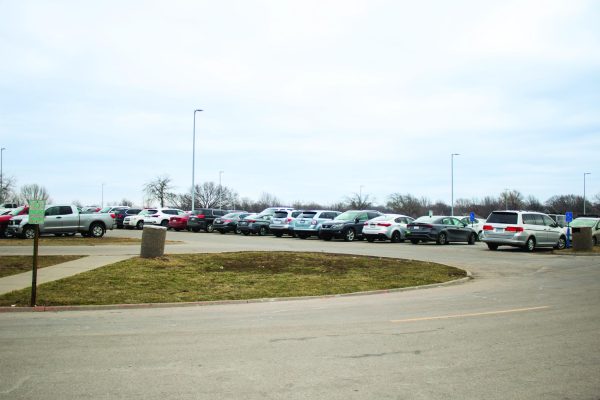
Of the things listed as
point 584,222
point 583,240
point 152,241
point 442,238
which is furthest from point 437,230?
point 152,241

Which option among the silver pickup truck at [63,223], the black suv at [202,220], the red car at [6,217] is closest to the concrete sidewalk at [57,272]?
the silver pickup truck at [63,223]

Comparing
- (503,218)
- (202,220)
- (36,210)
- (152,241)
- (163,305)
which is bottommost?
(163,305)

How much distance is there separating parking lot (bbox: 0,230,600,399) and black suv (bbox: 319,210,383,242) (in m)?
19.9

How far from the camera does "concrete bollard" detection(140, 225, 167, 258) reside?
17.0m

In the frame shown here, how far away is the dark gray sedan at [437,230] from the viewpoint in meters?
29.7

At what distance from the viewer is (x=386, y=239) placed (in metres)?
32.3

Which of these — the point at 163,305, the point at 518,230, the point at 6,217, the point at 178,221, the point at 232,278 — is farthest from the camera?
the point at 178,221

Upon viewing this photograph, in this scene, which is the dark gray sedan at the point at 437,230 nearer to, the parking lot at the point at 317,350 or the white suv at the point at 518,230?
the white suv at the point at 518,230

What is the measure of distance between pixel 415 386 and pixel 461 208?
386 feet

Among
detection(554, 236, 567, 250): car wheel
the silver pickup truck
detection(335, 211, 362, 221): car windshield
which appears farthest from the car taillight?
the silver pickup truck

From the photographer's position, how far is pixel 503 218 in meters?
26.0

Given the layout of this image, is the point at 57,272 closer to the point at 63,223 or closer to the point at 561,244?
the point at 63,223

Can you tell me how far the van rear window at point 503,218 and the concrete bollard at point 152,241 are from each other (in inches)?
615

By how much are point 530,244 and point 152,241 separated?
1741 centimetres
